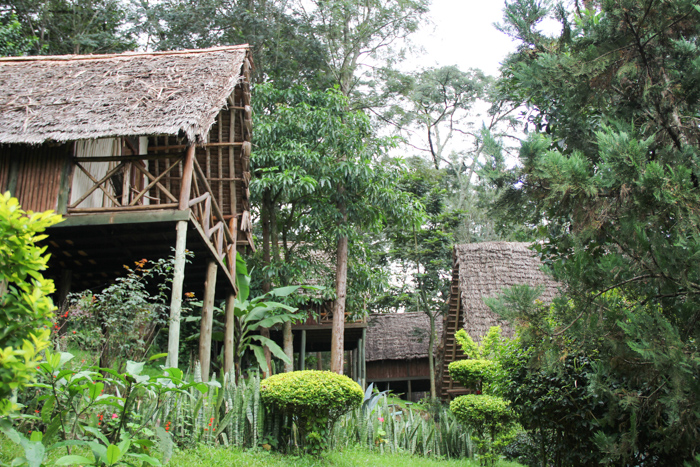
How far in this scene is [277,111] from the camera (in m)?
12.2

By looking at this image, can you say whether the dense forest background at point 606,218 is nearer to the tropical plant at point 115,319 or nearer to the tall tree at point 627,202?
the tall tree at point 627,202

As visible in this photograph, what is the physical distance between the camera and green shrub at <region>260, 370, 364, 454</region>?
6230 millimetres

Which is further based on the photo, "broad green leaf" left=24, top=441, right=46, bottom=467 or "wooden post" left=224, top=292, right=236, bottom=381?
"wooden post" left=224, top=292, right=236, bottom=381

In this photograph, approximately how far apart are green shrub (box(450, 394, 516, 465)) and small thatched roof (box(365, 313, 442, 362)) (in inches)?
364

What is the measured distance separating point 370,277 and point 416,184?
20.2 feet

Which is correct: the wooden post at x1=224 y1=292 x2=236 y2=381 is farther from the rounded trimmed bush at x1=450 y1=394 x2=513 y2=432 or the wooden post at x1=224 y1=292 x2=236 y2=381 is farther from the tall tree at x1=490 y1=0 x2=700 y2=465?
the tall tree at x1=490 y1=0 x2=700 y2=465

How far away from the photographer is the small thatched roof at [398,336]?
1830 cm

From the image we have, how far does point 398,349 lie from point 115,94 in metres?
13.5

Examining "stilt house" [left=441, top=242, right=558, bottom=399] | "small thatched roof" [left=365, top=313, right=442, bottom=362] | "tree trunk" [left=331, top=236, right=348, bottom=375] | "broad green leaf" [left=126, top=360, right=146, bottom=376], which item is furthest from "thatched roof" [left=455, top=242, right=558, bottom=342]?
"broad green leaf" [left=126, top=360, right=146, bottom=376]

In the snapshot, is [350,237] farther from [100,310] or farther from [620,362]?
[620,362]

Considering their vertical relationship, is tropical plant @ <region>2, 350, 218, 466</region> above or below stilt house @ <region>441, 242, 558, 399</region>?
below

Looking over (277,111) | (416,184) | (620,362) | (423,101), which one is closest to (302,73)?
(277,111)

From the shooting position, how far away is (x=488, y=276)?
12508mm

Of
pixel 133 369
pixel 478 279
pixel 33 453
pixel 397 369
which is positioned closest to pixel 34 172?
pixel 133 369
